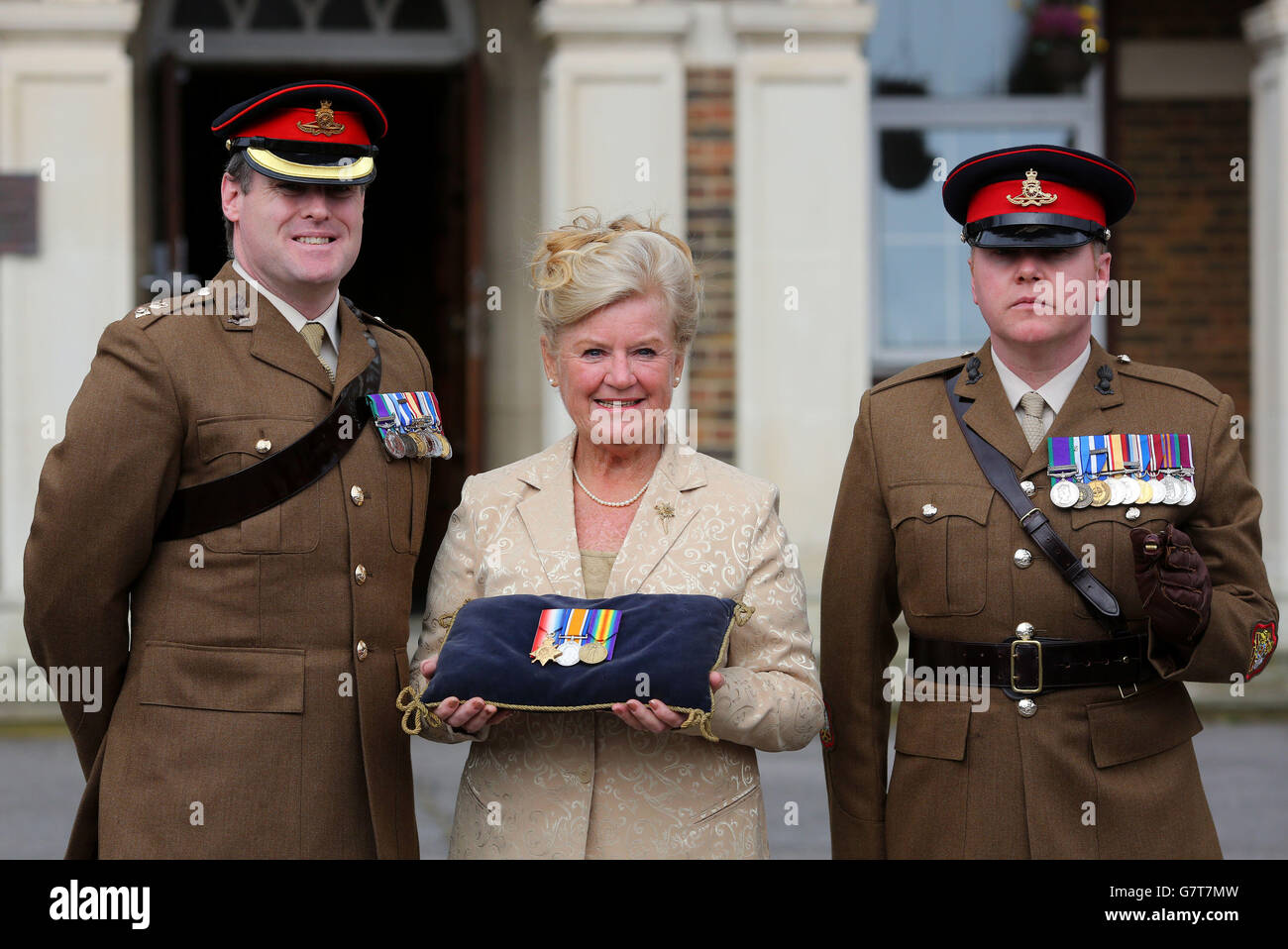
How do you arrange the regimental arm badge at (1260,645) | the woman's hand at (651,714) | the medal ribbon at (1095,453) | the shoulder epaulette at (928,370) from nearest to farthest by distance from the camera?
1. the woman's hand at (651,714)
2. the regimental arm badge at (1260,645)
3. the medal ribbon at (1095,453)
4. the shoulder epaulette at (928,370)

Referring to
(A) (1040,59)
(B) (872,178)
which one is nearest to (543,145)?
(B) (872,178)

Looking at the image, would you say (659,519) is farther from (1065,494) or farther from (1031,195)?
(1031,195)

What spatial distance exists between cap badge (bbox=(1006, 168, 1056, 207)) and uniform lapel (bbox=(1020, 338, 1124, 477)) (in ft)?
1.12

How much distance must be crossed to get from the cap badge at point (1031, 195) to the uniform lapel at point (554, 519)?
0.95 metres

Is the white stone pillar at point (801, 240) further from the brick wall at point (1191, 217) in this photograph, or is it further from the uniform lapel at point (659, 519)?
the uniform lapel at point (659, 519)

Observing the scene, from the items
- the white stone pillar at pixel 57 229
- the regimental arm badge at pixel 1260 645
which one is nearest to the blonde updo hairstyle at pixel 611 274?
the regimental arm badge at pixel 1260 645

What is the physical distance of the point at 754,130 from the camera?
751cm

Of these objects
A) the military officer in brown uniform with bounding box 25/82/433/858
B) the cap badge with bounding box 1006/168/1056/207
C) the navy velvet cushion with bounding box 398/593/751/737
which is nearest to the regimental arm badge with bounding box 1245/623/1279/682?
the cap badge with bounding box 1006/168/1056/207

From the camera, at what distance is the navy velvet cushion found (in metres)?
2.65

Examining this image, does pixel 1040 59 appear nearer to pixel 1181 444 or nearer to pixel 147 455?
pixel 1181 444

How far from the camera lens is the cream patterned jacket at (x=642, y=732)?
285 cm

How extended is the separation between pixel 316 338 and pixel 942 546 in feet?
4.07

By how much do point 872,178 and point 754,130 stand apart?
54.9 inches

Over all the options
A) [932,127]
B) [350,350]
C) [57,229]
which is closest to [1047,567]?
[350,350]
